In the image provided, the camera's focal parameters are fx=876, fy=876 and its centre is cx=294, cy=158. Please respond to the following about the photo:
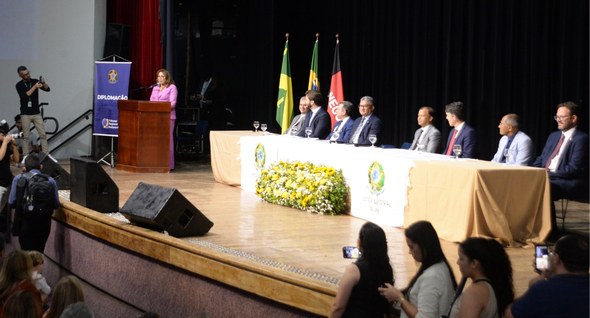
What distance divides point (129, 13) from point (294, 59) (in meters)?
2.74

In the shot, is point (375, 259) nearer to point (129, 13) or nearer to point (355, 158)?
point (355, 158)

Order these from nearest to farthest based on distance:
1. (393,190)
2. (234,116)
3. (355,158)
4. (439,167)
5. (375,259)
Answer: (375,259) → (439,167) → (393,190) → (355,158) → (234,116)

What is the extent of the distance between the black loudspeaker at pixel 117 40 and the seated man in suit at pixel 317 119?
4.29 metres

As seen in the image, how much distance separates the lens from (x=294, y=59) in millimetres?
14344

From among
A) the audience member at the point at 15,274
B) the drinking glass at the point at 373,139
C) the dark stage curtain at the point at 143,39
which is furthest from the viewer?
the dark stage curtain at the point at 143,39

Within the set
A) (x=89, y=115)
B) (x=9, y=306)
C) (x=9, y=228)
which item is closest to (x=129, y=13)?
(x=89, y=115)

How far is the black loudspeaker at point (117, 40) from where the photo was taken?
43.7 feet

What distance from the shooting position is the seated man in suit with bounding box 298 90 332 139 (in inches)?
391

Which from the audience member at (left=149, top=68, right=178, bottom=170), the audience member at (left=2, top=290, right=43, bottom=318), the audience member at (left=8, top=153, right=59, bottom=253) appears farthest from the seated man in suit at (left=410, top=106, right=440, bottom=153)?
the audience member at (left=2, top=290, right=43, bottom=318)

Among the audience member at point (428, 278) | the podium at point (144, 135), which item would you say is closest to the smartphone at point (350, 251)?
the audience member at point (428, 278)

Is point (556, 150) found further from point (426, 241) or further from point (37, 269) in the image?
point (37, 269)

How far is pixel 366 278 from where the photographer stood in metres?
4.12

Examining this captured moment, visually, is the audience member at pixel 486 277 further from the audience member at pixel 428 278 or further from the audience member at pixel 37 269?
the audience member at pixel 37 269

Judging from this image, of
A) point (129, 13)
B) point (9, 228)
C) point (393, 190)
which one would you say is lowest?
point (9, 228)
